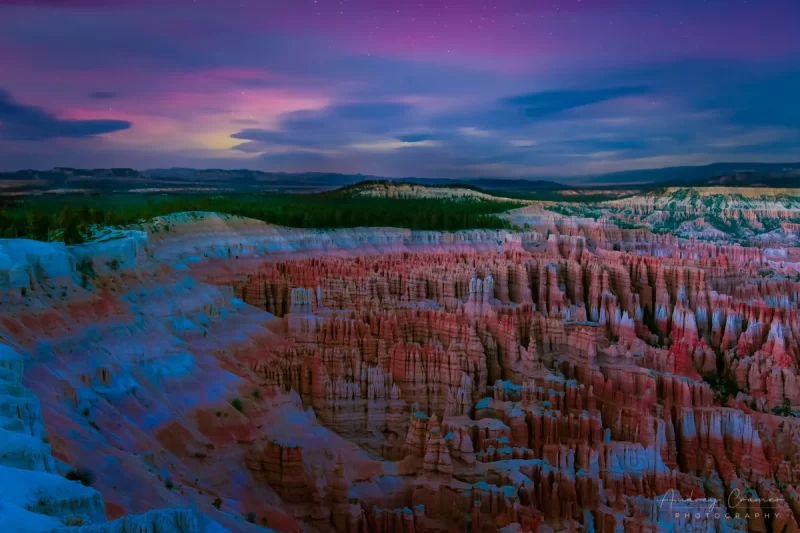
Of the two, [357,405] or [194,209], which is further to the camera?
[194,209]

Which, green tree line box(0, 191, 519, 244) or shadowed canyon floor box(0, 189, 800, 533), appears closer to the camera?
shadowed canyon floor box(0, 189, 800, 533)

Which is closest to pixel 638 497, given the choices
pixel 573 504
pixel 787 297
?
pixel 573 504

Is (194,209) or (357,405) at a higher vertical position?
(194,209)

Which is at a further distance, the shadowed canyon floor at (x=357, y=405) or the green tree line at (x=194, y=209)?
the green tree line at (x=194, y=209)

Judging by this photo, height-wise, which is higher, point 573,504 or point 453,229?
point 453,229

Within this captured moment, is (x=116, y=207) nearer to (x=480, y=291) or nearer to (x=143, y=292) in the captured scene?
(x=143, y=292)

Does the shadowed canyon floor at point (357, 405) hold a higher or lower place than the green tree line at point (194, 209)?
lower

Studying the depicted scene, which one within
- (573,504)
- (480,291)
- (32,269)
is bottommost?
(573,504)

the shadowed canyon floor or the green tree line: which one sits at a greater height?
the green tree line
